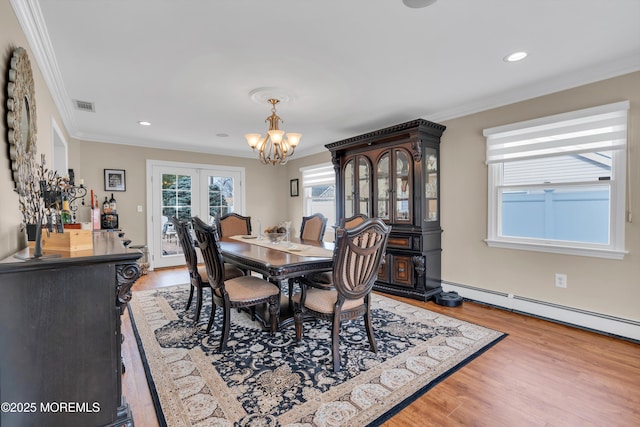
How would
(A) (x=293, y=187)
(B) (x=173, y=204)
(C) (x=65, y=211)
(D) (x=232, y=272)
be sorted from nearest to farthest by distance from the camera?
(C) (x=65, y=211) < (D) (x=232, y=272) < (B) (x=173, y=204) < (A) (x=293, y=187)

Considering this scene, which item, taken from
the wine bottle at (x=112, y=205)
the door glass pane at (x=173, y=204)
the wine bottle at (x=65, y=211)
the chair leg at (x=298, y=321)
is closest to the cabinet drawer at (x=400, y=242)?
the chair leg at (x=298, y=321)

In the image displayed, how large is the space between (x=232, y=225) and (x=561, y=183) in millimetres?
3984

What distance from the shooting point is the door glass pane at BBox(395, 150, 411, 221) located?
386cm

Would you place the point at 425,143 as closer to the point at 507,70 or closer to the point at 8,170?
the point at 507,70

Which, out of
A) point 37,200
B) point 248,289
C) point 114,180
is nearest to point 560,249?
point 248,289

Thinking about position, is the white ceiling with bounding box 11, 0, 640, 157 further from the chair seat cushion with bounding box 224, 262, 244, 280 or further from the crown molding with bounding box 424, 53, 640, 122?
the chair seat cushion with bounding box 224, 262, 244, 280

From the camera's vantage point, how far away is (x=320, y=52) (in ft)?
7.58

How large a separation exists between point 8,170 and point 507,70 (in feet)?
12.1

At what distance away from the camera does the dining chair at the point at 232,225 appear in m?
4.27

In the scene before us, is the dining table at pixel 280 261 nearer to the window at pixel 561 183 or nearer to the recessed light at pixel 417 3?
the recessed light at pixel 417 3

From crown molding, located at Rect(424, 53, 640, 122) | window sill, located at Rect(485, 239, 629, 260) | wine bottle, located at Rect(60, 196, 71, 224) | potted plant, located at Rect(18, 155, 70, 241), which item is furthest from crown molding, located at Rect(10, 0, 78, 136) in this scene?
window sill, located at Rect(485, 239, 629, 260)

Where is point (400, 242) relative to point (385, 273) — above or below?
above

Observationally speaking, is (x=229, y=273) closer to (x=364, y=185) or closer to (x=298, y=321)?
(x=298, y=321)

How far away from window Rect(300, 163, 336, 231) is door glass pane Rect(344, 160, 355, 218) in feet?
2.74
